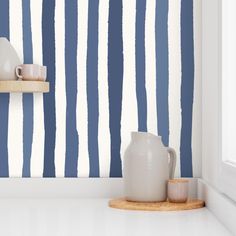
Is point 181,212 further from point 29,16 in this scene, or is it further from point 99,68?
point 29,16

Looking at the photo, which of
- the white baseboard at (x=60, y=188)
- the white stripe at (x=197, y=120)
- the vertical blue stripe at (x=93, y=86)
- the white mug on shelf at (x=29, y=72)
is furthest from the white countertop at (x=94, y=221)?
the white mug on shelf at (x=29, y=72)

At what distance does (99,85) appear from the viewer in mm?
2178

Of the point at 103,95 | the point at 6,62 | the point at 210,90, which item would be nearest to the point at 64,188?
the point at 103,95

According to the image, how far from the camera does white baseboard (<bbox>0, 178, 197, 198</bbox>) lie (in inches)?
83.8

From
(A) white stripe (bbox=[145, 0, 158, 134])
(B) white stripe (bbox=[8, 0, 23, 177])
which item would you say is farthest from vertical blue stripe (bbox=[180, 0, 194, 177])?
(B) white stripe (bbox=[8, 0, 23, 177])

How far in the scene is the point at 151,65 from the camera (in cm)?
219

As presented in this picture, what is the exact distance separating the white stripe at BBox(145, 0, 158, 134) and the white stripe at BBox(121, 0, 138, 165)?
5 cm

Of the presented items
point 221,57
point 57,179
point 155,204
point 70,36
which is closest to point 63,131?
point 57,179

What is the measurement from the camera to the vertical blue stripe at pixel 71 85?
2170 millimetres

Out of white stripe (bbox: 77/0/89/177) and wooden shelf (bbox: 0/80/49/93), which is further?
white stripe (bbox: 77/0/89/177)

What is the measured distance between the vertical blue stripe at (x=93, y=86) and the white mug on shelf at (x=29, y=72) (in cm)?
21

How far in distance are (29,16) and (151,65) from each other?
1.62 feet

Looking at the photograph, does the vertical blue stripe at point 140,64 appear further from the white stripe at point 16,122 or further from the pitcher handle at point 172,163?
the white stripe at point 16,122

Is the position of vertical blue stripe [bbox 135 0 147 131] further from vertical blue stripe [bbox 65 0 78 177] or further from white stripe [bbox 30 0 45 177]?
white stripe [bbox 30 0 45 177]
